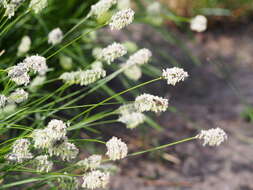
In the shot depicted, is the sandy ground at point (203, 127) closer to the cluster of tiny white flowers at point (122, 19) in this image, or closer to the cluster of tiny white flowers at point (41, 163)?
the cluster of tiny white flowers at point (122, 19)

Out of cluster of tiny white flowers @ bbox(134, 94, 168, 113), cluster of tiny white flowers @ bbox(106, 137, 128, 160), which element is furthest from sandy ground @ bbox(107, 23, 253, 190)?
cluster of tiny white flowers @ bbox(106, 137, 128, 160)

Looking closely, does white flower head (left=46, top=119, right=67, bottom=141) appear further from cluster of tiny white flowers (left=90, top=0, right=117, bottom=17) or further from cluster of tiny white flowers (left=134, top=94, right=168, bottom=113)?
cluster of tiny white flowers (left=90, top=0, right=117, bottom=17)

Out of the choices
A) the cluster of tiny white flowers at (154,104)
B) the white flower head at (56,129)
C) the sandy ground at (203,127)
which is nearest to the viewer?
the white flower head at (56,129)

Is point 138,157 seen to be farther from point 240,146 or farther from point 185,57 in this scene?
point 185,57

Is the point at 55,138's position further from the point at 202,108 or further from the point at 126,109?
the point at 202,108

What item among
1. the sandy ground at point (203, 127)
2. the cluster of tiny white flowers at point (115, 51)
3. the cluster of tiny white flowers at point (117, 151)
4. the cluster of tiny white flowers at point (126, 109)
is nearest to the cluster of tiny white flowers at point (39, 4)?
the cluster of tiny white flowers at point (115, 51)

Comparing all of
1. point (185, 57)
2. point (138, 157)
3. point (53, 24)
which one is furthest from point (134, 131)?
point (185, 57)

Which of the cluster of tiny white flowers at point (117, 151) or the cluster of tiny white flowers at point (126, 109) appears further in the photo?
the cluster of tiny white flowers at point (126, 109)

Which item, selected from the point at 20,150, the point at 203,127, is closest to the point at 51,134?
the point at 20,150

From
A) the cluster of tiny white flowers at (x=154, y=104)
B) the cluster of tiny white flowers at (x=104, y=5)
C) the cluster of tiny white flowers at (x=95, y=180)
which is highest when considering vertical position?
the cluster of tiny white flowers at (x=104, y=5)
